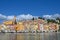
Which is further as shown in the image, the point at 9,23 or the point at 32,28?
the point at 9,23

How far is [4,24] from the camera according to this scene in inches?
7653

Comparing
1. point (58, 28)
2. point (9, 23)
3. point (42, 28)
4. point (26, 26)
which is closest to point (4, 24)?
point (9, 23)

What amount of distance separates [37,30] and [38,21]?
1792 centimetres

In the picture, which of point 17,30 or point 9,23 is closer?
point 17,30

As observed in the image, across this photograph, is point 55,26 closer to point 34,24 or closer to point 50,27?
point 50,27

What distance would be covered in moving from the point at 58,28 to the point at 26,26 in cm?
2953

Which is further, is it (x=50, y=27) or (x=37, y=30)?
(x=50, y=27)

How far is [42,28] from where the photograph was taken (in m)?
187

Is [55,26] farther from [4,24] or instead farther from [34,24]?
[4,24]

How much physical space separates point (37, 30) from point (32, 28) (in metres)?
5.36

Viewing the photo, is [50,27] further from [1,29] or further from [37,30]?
[1,29]

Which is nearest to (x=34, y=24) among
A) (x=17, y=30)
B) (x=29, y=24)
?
(x=29, y=24)

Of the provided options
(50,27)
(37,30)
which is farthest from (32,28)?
(50,27)

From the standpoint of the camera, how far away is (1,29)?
182 metres
